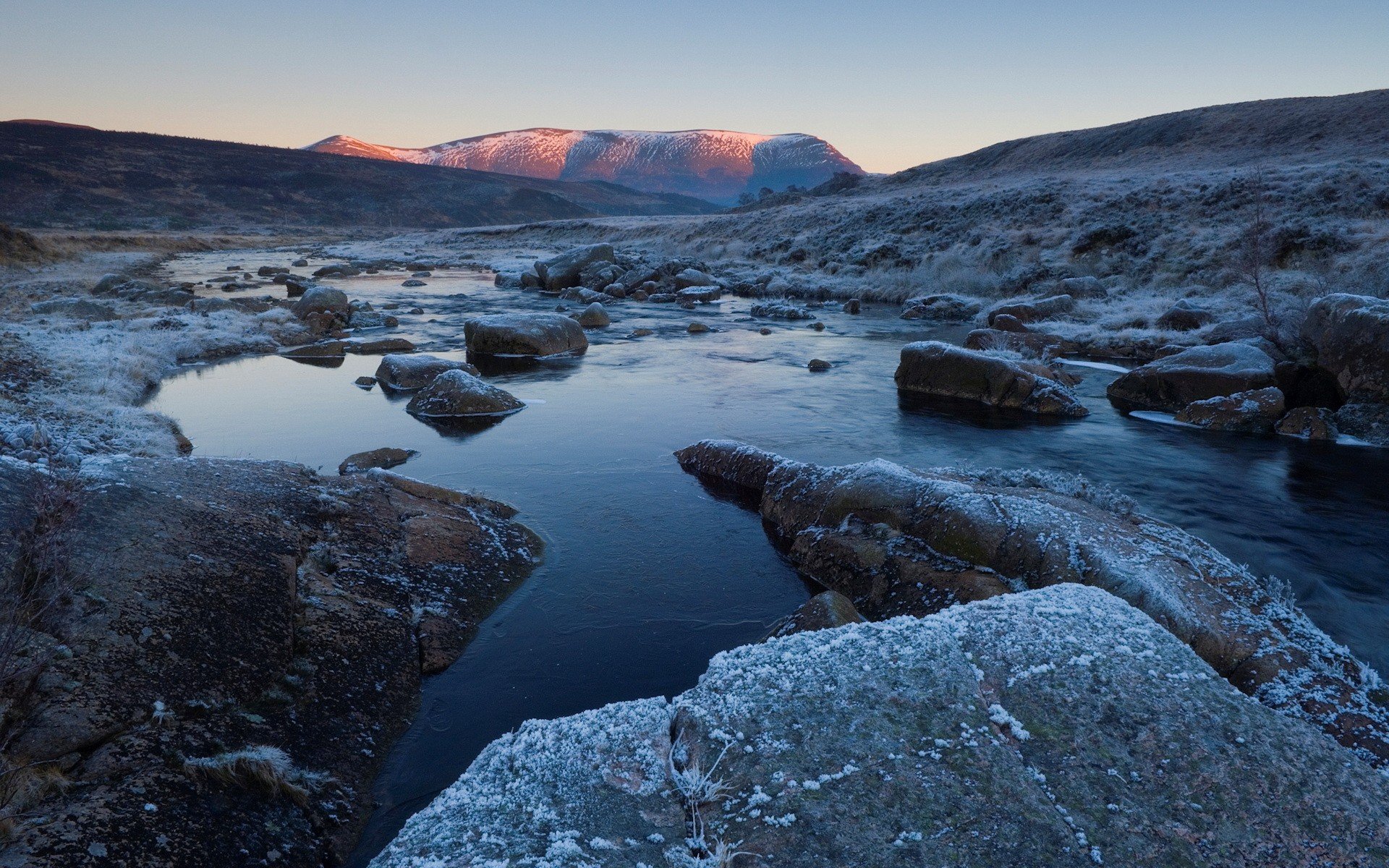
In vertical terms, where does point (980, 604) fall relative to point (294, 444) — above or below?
above

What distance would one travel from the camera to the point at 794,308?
21422 mm

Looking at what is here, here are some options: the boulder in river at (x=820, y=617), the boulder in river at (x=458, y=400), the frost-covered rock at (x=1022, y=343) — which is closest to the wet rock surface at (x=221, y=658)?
the boulder in river at (x=820, y=617)

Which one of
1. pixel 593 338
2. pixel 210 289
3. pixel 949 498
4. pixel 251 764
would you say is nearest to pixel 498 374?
pixel 593 338

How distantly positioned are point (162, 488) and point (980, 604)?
187 inches

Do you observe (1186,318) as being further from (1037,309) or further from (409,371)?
(409,371)

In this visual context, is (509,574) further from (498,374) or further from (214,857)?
(498,374)

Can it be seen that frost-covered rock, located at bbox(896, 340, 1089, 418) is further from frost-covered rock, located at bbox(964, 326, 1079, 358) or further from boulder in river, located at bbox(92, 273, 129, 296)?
boulder in river, located at bbox(92, 273, 129, 296)

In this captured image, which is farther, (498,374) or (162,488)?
(498,374)

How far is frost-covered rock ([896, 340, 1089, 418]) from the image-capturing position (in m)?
11.1

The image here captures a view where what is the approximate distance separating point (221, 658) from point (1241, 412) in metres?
11.4

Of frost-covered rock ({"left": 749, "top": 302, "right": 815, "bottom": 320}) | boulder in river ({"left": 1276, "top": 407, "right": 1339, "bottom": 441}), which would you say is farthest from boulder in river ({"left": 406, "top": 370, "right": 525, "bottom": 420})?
frost-covered rock ({"left": 749, "top": 302, "right": 815, "bottom": 320})

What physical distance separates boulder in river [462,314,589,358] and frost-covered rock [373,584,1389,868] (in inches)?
505

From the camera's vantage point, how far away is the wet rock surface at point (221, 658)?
2850mm

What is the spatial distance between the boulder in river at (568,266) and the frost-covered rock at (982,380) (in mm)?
18438
